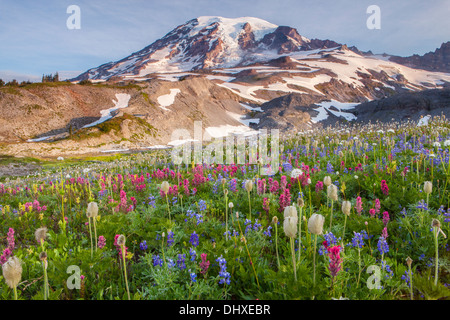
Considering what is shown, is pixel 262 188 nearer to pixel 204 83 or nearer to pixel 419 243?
pixel 419 243

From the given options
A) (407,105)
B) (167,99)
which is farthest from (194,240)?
(407,105)

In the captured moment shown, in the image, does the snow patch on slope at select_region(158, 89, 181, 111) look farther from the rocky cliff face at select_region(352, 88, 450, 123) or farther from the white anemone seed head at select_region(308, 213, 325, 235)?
the white anemone seed head at select_region(308, 213, 325, 235)

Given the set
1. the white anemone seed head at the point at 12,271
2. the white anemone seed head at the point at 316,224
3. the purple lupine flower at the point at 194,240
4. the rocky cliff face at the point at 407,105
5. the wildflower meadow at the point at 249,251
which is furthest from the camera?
the rocky cliff face at the point at 407,105

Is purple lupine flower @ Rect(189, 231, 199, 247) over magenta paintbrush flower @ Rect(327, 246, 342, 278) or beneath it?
beneath

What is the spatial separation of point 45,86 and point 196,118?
29.3 m

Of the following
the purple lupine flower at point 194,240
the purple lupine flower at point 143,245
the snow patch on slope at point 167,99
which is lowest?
the purple lupine flower at point 143,245

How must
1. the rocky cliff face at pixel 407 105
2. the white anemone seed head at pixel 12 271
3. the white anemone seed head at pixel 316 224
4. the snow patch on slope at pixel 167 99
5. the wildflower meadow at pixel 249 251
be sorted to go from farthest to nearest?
1. the snow patch on slope at pixel 167 99
2. the rocky cliff face at pixel 407 105
3. the wildflower meadow at pixel 249 251
4. the white anemone seed head at pixel 316 224
5. the white anemone seed head at pixel 12 271

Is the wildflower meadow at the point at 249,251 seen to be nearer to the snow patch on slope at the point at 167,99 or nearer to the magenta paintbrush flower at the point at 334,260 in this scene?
the magenta paintbrush flower at the point at 334,260

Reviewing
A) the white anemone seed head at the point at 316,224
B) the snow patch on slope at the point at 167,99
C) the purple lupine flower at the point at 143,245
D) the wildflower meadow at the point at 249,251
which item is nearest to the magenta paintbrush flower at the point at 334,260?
the wildflower meadow at the point at 249,251

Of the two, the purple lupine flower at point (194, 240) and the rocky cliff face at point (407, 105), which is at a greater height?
the rocky cliff face at point (407, 105)

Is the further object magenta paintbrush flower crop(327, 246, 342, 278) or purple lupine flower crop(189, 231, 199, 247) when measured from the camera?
purple lupine flower crop(189, 231, 199, 247)

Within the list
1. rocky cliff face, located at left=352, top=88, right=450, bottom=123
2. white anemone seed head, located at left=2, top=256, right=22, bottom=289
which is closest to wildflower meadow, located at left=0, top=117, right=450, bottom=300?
white anemone seed head, located at left=2, top=256, right=22, bottom=289
